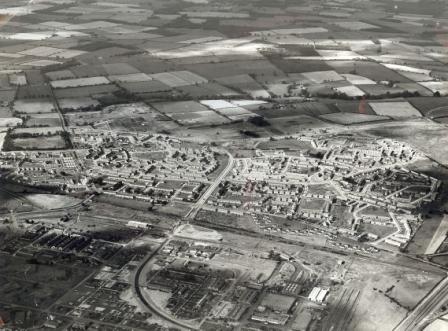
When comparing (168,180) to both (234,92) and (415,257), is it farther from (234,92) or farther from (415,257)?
(234,92)

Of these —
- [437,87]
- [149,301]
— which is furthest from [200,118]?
[149,301]

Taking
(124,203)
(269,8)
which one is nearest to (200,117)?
(124,203)

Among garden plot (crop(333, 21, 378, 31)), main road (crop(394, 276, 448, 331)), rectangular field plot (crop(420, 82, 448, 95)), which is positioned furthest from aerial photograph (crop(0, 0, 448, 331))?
garden plot (crop(333, 21, 378, 31))

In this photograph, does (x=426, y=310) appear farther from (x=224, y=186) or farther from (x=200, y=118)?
(x=200, y=118)

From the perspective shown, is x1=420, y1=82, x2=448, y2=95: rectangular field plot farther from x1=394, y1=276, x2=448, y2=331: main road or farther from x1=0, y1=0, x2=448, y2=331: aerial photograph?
x1=394, y1=276, x2=448, y2=331: main road

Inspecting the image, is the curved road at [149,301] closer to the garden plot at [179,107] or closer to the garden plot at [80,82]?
the garden plot at [179,107]

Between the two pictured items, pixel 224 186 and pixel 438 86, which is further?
pixel 438 86
